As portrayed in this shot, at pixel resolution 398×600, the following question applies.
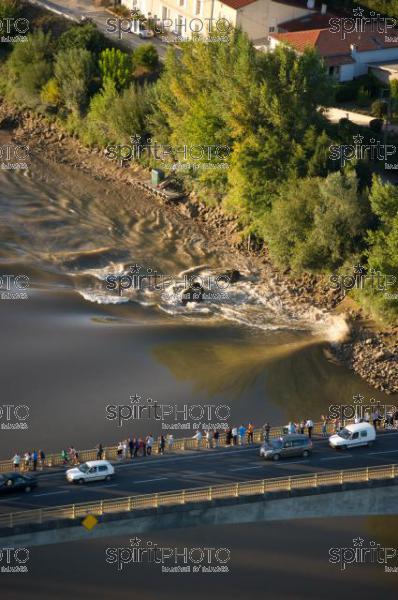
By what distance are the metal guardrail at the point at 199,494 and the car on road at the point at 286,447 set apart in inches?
67.9

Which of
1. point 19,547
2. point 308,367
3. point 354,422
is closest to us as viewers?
point 19,547

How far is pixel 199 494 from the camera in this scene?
1661 inches

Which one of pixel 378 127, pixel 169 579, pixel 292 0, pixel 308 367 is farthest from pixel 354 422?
pixel 292 0

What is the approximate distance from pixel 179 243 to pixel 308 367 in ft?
56.2

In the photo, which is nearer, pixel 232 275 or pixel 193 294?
pixel 193 294

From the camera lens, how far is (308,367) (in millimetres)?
57656

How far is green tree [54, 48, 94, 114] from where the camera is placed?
85.3 m

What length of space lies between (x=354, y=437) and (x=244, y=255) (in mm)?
24999

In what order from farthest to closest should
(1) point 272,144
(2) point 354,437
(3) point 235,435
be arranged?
(1) point 272,144 < (3) point 235,435 < (2) point 354,437

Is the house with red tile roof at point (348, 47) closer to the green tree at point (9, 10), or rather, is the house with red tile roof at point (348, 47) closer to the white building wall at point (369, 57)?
the white building wall at point (369, 57)

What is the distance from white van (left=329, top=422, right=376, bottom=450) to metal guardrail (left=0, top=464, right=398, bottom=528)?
94.4 inches

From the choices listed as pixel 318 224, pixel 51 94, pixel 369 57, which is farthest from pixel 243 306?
pixel 51 94

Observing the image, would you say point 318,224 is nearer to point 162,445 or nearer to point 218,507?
point 162,445

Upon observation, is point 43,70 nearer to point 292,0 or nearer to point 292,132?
point 292,0
